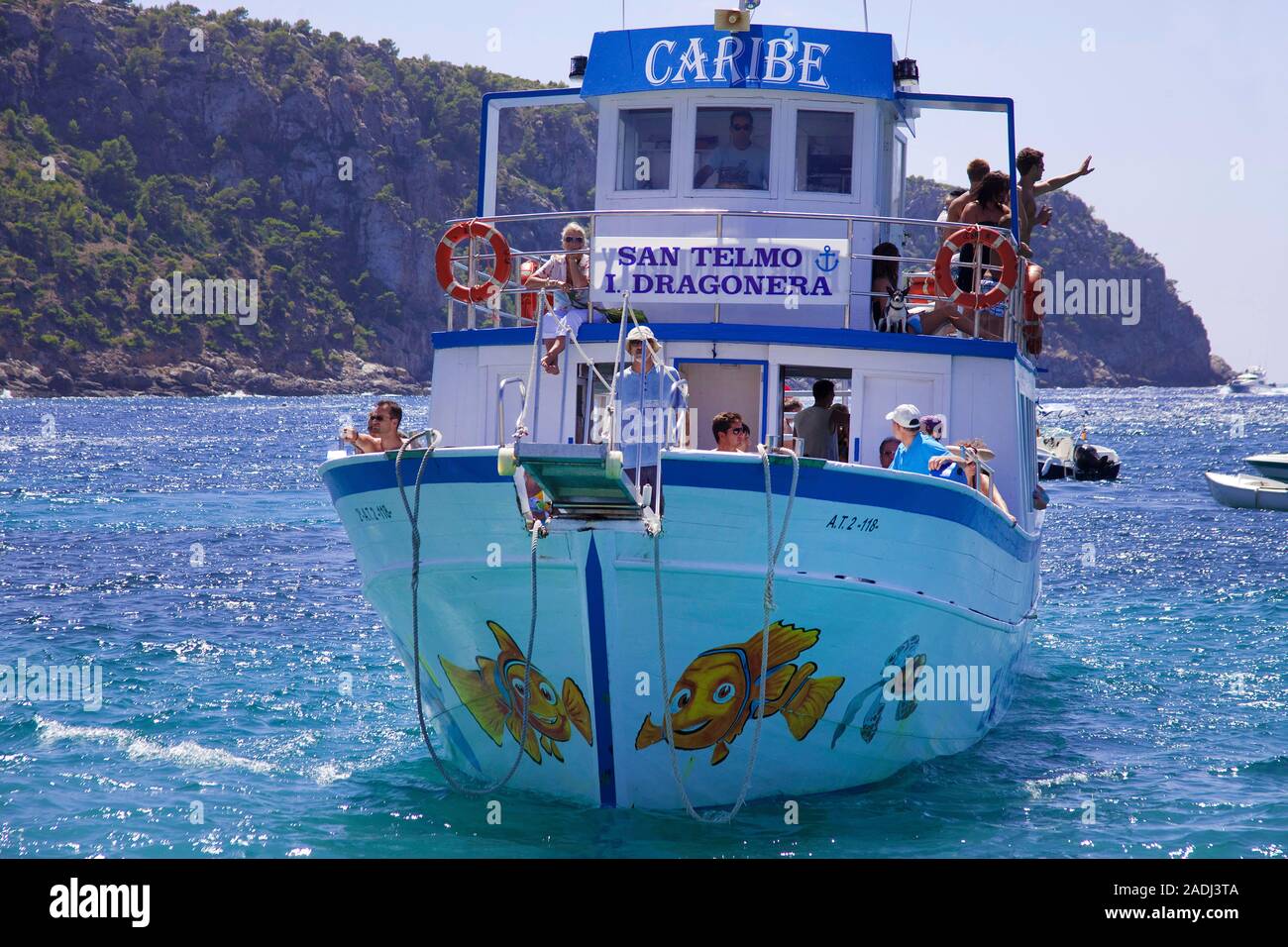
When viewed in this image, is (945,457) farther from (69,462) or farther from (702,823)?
(69,462)

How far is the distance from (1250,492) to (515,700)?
113 ft

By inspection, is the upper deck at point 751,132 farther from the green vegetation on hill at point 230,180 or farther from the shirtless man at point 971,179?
the green vegetation on hill at point 230,180

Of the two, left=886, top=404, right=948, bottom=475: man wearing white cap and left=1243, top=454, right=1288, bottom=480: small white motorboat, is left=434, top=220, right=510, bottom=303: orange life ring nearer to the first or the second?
left=886, top=404, right=948, bottom=475: man wearing white cap

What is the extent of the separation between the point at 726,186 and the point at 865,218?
6.83 ft

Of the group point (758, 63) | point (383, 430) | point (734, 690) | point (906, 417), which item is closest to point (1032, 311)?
point (758, 63)

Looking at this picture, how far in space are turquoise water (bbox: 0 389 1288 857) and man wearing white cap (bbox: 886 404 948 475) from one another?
7.81 ft

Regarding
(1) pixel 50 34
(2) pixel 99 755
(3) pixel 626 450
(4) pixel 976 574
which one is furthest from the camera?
(1) pixel 50 34

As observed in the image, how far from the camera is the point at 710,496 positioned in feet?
31.9

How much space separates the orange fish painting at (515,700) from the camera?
10.4 meters

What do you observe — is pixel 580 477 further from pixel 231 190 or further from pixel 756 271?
pixel 231 190

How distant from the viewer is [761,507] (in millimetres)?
9781

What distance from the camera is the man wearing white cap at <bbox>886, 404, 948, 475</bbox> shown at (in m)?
10.7

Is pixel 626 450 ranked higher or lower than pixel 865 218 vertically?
lower

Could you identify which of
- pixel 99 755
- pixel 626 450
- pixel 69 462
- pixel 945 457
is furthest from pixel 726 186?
pixel 69 462
